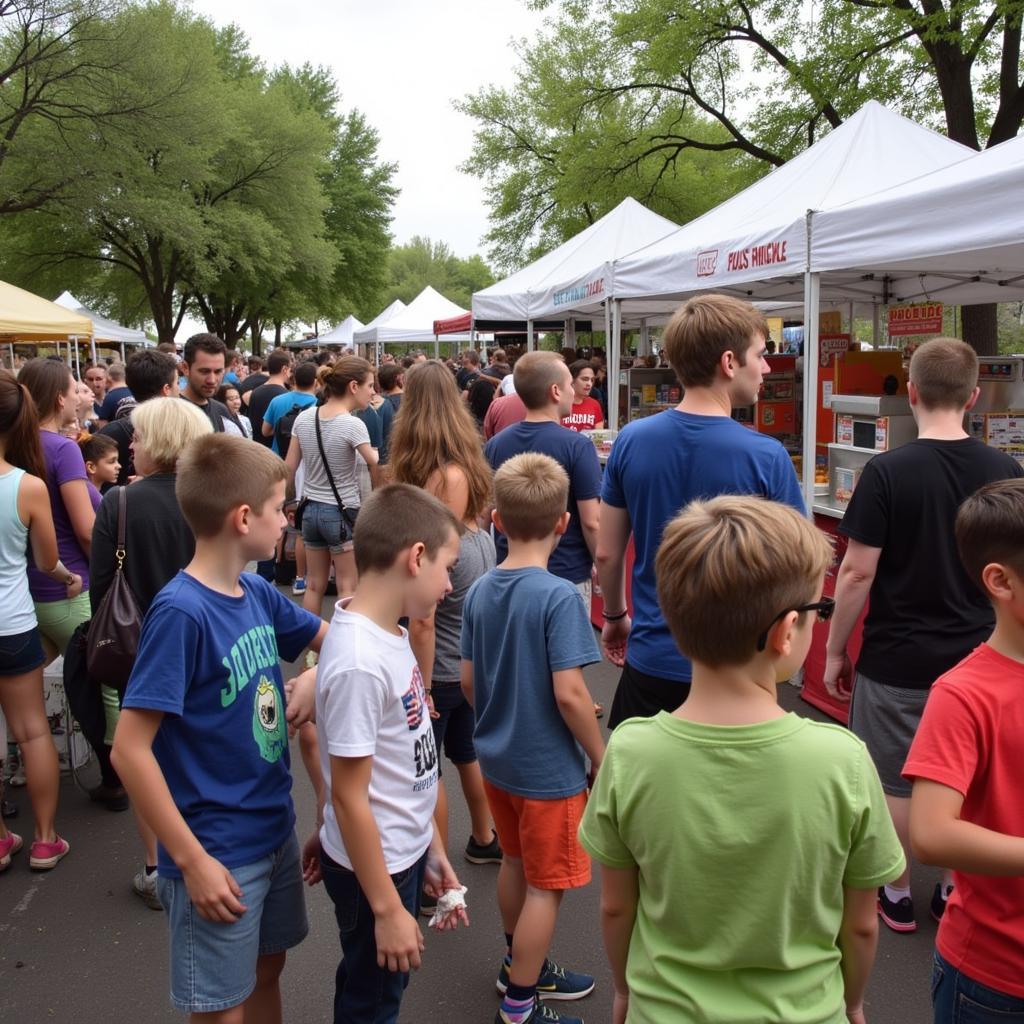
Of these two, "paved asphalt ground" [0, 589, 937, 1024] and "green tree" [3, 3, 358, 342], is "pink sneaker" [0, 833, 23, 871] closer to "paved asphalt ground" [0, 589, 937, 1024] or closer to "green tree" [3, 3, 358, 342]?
"paved asphalt ground" [0, 589, 937, 1024]

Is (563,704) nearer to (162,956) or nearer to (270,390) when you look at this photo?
(162,956)

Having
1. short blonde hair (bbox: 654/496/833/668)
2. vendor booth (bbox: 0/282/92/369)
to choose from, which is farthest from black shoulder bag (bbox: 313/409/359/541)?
vendor booth (bbox: 0/282/92/369)

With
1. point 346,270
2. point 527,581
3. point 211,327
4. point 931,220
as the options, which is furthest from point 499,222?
point 527,581

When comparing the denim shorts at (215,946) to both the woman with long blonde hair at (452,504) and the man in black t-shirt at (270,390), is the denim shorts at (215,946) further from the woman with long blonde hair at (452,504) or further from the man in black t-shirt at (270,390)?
the man in black t-shirt at (270,390)

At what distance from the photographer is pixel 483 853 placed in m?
3.58

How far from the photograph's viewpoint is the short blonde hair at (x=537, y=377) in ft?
13.6

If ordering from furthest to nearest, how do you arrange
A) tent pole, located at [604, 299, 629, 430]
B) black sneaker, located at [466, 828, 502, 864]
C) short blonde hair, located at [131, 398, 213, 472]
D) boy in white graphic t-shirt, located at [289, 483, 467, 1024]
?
1. tent pole, located at [604, 299, 629, 430]
2. black sneaker, located at [466, 828, 502, 864]
3. short blonde hair, located at [131, 398, 213, 472]
4. boy in white graphic t-shirt, located at [289, 483, 467, 1024]

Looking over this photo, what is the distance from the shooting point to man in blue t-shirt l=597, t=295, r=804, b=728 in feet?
8.46

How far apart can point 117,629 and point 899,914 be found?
9.48 ft

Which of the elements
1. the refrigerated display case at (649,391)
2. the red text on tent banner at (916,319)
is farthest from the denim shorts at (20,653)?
the refrigerated display case at (649,391)

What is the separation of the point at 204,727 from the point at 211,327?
44.2m

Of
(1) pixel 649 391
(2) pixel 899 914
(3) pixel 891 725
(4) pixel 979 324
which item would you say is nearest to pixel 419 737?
(3) pixel 891 725

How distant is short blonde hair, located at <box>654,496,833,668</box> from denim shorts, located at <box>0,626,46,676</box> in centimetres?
301

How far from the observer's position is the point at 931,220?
4305mm
